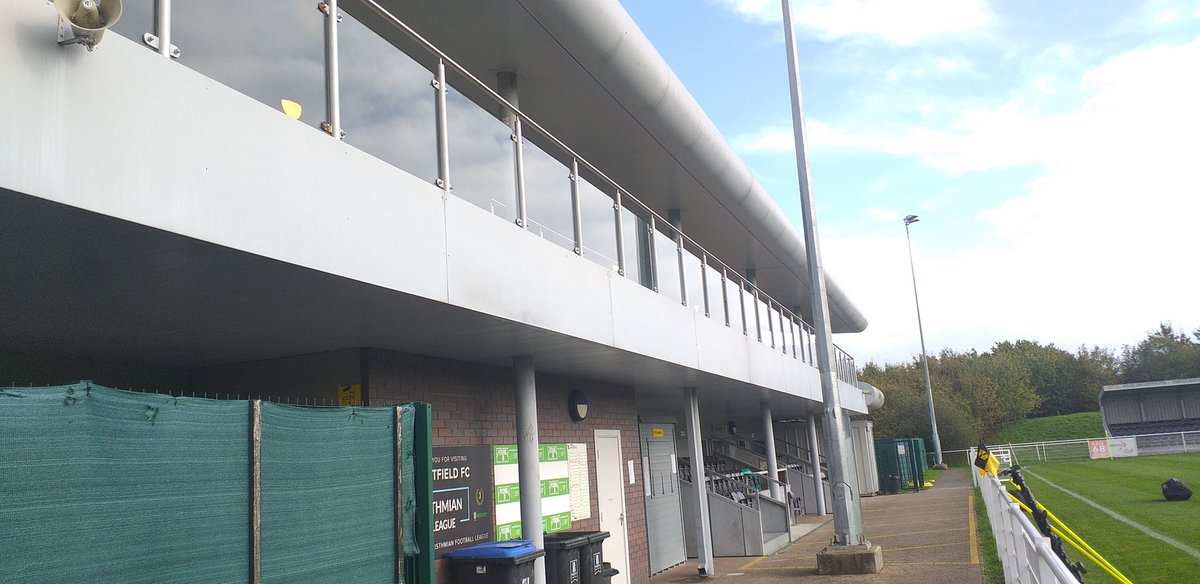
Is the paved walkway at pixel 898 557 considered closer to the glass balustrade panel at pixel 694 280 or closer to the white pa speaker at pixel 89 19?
the glass balustrade panel at pixel 694 280

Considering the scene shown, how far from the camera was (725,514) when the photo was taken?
683 inches

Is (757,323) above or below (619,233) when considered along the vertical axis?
below

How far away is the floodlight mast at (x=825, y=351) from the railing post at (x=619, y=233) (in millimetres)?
4380

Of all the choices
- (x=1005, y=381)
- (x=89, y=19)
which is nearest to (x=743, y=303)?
(x=89, y=19)

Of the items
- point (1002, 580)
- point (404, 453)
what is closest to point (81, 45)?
point (404, 453)

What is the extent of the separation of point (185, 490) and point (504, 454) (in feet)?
18.6

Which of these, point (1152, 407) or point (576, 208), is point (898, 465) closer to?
point (576, 208)

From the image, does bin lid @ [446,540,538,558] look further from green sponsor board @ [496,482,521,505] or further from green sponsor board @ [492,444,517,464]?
green sponsor board @ [492,444,517,464]

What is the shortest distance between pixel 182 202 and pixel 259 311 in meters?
2.15

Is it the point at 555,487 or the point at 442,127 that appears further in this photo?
the point at 555,487

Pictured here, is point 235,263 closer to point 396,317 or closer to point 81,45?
point 81,45

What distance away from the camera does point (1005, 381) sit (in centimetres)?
6900

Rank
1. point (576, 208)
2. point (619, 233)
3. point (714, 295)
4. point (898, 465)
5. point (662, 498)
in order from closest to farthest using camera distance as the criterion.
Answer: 1. point (576, 208)
2. point (619, 233)
3. point (714, 295)
4. point (662, 498)
5. point (898, 465)

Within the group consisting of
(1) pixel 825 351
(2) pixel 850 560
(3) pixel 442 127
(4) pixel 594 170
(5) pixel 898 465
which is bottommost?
(2) pixel 850 560
